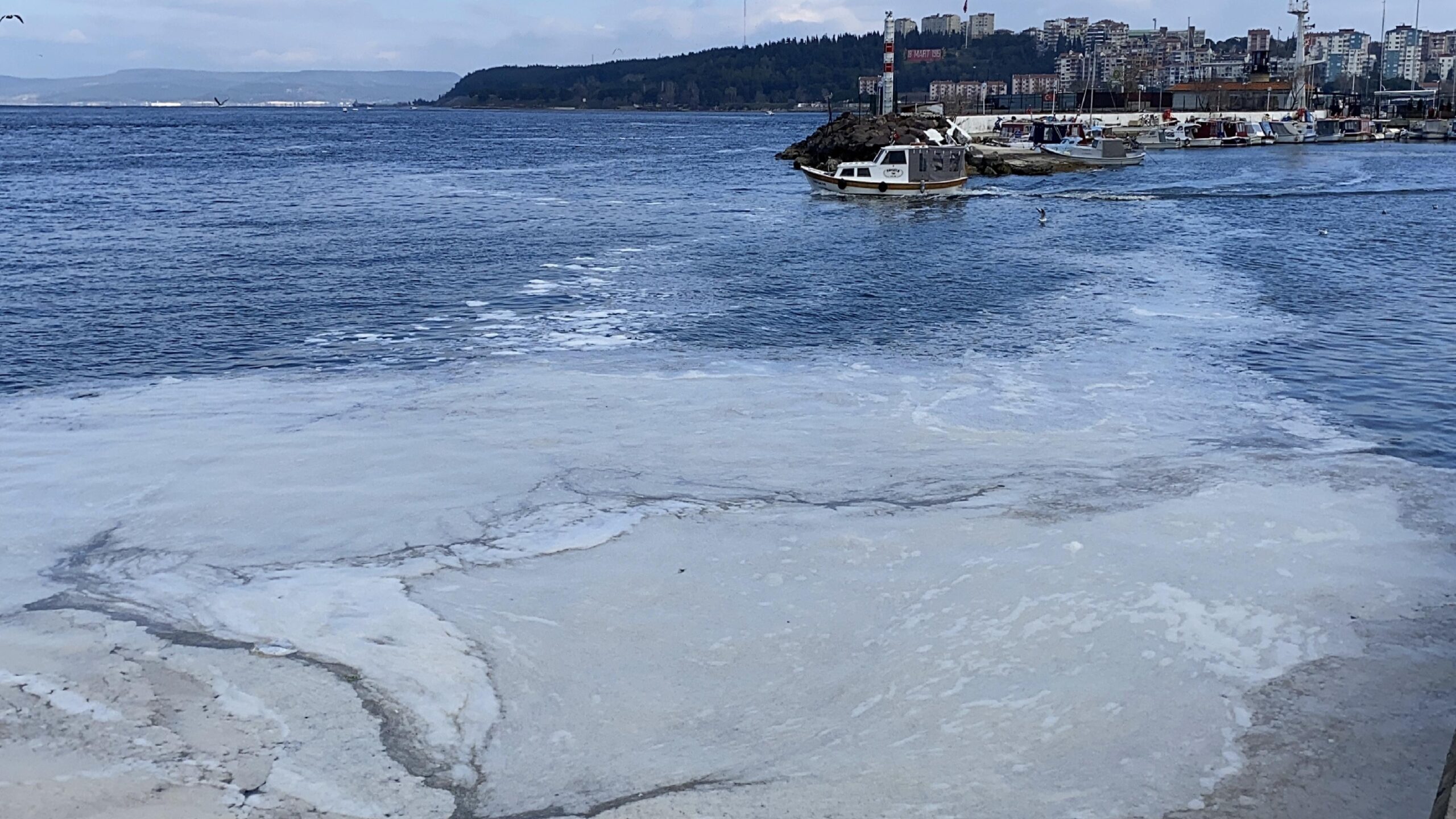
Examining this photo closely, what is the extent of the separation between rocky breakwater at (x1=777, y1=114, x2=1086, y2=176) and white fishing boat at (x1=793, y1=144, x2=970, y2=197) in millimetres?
7283

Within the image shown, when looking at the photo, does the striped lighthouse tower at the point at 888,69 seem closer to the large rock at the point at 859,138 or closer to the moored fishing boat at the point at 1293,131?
the large rock at the point at 859,138

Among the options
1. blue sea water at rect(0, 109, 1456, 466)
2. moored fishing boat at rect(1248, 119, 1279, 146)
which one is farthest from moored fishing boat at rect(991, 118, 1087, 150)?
blue sea water at rect(0, 109, 1456, 466)

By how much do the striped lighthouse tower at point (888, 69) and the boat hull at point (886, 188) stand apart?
2846 cm

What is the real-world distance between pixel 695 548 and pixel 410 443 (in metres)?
4.31

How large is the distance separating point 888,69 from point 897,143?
25220mm

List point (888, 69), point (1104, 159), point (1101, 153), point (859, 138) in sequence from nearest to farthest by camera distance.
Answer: point (859, 138) → point (1104, 159) → point (1101, 153) → point (888, 69)

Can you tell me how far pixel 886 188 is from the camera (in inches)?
1847

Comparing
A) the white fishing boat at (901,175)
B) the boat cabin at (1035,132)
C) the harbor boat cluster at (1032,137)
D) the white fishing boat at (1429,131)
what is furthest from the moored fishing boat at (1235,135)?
the white fishing boat at (901,175)

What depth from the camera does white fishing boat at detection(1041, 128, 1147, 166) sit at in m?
71.4

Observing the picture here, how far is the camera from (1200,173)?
67000 millimetres

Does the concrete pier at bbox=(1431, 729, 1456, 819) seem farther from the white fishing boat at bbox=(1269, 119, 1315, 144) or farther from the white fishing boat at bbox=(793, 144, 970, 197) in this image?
the white fishing boat at bbox=(1269, 119, 1315, 144)

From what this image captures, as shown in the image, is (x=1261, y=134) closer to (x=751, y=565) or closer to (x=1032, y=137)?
(x=1032, y=137)

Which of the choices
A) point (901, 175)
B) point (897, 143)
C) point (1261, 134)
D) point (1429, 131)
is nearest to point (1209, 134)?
point (1261, 134)

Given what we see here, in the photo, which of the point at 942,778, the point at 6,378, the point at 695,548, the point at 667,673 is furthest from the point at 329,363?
the point at 942,778
